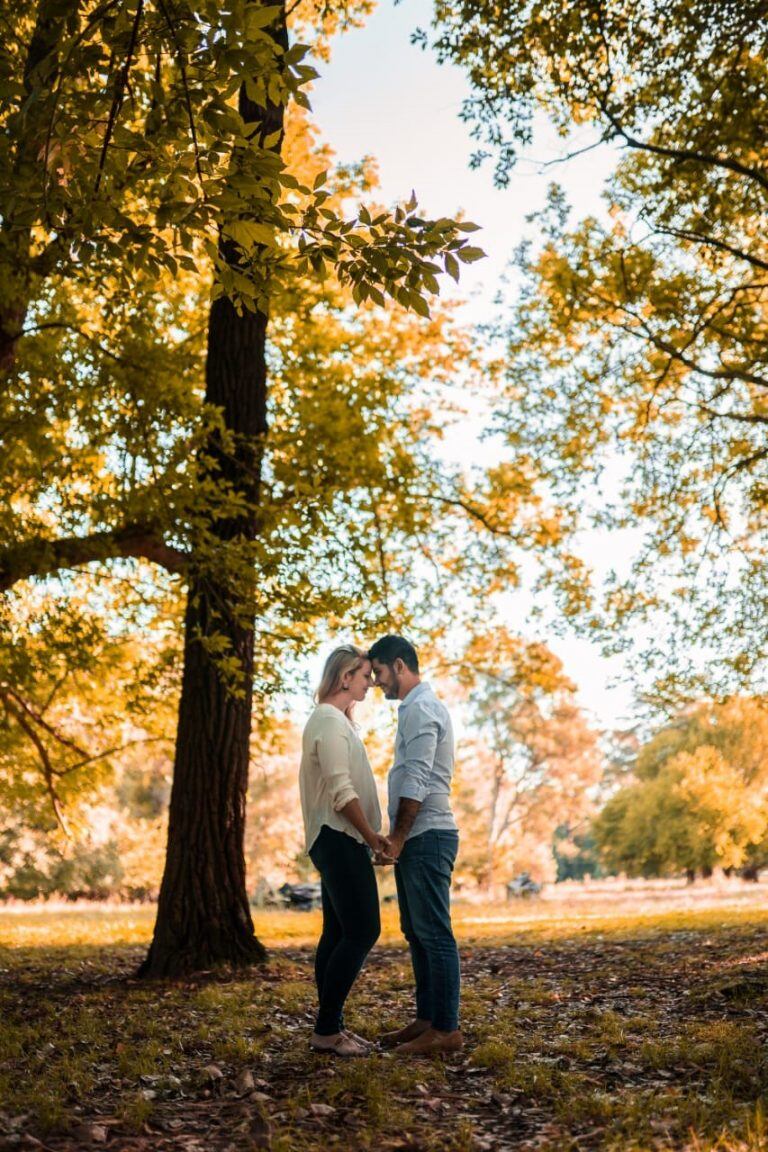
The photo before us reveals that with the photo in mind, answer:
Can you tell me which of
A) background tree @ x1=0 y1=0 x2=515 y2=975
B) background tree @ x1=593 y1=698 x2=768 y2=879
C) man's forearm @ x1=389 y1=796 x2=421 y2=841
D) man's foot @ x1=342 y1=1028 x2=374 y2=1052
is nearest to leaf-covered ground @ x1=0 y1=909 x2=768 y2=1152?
man's foot @ x1=342 y1=1028 x2=374 y2=1052

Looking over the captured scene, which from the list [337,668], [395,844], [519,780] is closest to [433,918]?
[395,844]

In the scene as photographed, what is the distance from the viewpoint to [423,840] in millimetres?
6133

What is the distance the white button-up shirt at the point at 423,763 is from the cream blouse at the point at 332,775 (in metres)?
0.20

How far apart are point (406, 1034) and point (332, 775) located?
1.65 metres

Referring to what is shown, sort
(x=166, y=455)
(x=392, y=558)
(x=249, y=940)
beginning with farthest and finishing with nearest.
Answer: (x=392, y=558) < (x=166, y=455) < (x=249, y=940)

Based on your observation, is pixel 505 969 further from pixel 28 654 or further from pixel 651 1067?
pixel 28 654

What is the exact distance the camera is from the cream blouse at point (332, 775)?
582 centimetres

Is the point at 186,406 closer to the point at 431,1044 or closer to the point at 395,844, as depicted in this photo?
the point at 395,844

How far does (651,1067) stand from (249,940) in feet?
16.5

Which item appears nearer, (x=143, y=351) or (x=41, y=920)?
(x=143, y=351)

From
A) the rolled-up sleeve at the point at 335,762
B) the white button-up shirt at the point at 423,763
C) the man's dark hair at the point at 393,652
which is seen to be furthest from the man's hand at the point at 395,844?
the man's dark hair at the point at 393,652

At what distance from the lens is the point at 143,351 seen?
1059cm

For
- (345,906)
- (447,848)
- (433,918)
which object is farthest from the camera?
(447,848)

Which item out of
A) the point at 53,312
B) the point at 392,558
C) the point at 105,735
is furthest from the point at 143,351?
the point at 105,735
